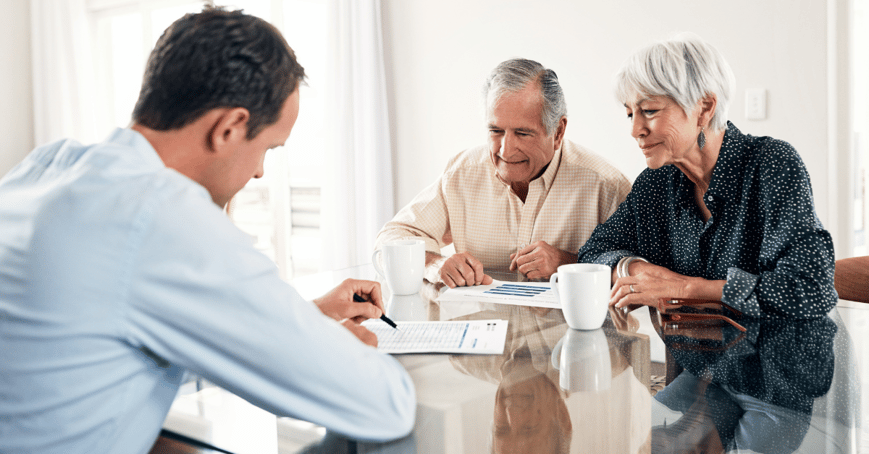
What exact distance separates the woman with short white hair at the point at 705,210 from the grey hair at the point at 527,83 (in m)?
0.27

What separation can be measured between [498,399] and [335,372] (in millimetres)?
221

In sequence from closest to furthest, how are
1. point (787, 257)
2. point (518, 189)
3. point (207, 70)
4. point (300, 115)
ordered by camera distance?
1. point (207, 70)
2. point (787, 257)
3. point (518, 189)
4. point (300, 115)

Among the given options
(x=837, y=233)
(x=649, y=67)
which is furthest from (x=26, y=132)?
(x=837, y=233)

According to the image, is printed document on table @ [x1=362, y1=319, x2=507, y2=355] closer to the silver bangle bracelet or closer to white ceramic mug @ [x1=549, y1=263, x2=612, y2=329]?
white ceramic mug @ [x1=549, y1=263, x2=612, y2=329]

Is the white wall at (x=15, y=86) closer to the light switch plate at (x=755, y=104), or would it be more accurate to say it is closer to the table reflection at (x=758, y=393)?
the light switch plate at (x=755, y=104)

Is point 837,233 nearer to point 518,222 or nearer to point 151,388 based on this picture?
point 518,222

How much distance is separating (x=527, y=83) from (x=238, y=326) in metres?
1.30

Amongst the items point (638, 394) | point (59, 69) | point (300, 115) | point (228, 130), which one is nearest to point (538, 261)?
point (638, 394)

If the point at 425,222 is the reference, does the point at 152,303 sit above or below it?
above

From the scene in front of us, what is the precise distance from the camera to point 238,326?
23.7 inches

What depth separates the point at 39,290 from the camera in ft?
1.90

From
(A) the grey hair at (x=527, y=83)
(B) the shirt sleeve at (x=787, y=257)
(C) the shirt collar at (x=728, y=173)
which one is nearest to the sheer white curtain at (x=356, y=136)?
(A) the grey hair at (x=527, y=83)

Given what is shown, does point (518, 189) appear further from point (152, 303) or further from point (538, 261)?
point (152, 303)

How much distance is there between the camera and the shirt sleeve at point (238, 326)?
1.91 feet
